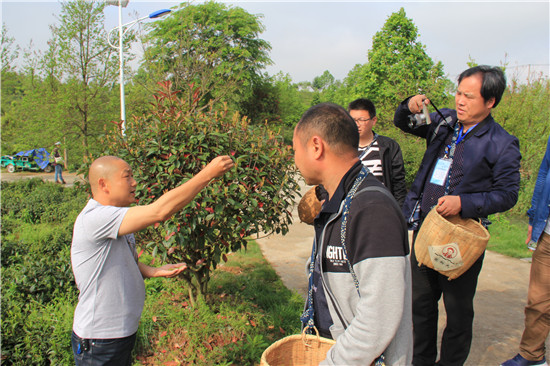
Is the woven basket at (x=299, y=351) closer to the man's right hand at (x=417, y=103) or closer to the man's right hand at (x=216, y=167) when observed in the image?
the man's right hand at (x=216, y=167)

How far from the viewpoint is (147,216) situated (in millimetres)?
2002

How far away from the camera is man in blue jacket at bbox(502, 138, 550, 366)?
320 centimetres

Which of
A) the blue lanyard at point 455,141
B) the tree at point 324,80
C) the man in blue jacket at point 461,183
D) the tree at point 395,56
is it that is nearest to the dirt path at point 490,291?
the man in blue jacket at point 461,183

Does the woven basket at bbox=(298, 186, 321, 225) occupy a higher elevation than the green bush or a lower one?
higher

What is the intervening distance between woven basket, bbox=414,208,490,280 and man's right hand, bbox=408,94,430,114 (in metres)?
0.91

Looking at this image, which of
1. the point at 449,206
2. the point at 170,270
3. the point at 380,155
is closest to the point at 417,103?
the point at 380,155

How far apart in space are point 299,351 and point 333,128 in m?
1.01

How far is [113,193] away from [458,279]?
2.46 meters

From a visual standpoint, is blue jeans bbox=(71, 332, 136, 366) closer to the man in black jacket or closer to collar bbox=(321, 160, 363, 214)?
collar bbox=(321, 160, 363, 214)

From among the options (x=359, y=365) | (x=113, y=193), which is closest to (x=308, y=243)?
(x=113, y=193)

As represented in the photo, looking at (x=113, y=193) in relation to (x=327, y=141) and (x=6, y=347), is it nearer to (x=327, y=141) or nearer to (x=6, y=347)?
(x=327, y=141)

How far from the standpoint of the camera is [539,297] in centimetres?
324

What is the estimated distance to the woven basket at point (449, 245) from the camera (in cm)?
251

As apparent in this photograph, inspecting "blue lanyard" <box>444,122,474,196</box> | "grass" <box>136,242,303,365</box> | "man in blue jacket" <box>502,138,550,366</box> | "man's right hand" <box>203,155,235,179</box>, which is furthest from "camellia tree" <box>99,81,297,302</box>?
"man in blue jacket" <box>502,138,550,366</box>
